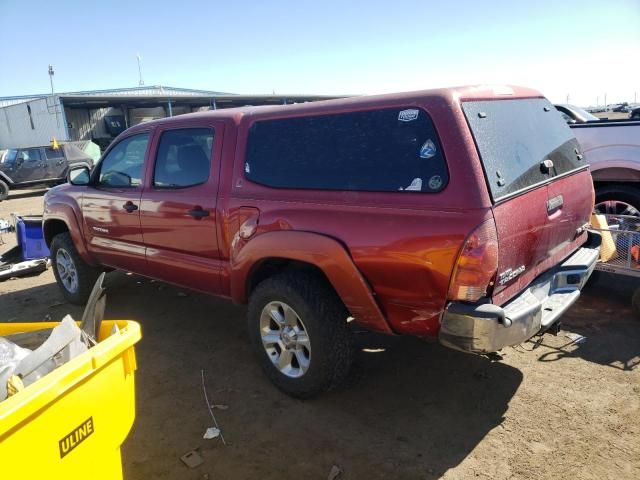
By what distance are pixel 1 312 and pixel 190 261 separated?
296cm

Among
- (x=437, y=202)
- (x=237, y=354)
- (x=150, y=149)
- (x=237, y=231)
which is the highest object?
(x=150, y=149)

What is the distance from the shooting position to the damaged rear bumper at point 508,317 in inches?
95.9

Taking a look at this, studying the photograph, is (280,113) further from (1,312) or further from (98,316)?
(1,312)

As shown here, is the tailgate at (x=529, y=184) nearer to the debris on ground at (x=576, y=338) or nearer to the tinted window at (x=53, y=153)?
the debris on ground at (x=576, y=338)

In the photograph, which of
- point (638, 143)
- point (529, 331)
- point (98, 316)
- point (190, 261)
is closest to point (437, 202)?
point (529, 331)

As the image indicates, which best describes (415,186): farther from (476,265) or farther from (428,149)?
(476,265)

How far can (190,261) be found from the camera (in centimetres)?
391

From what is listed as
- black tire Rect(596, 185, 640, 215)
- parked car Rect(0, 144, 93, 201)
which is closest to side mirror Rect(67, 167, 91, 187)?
black tire Rect(596, 185, 640, 215)

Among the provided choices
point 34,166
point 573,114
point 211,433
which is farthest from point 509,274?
point 34,166

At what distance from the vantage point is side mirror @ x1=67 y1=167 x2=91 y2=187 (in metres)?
4.93

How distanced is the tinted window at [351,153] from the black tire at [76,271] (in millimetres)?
2798

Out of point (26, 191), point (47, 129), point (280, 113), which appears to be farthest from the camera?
point (47, 129)

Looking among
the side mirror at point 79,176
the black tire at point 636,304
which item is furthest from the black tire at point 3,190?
the black tire at point 636,304

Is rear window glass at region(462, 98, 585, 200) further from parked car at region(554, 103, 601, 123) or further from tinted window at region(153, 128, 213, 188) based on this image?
parked car at region(554, 103, 601, 123)
